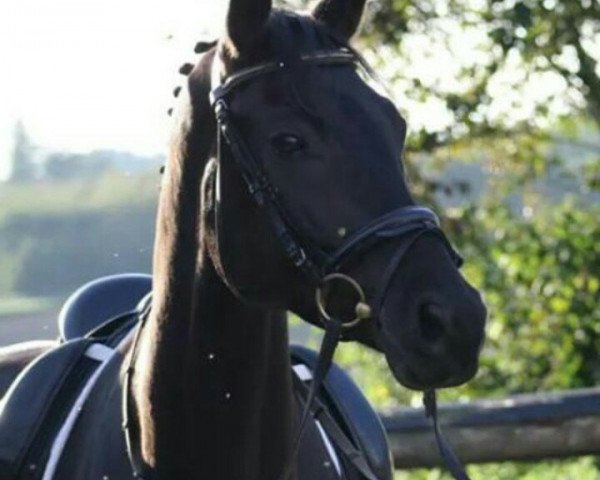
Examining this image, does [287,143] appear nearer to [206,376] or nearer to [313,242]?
[313,242]

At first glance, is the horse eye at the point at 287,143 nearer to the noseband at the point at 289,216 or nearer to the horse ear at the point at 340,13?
the noseband at the point at 289,216

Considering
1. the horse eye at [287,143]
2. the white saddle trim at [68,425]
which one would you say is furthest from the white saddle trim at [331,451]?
the horse eye at [287,143]

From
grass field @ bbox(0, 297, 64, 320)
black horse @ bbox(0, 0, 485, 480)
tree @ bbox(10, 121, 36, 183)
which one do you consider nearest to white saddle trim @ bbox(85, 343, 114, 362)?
black horse @ bbox(0, 0, 485, 480)

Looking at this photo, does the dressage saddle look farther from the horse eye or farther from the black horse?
the horse eye

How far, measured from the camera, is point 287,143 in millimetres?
3455

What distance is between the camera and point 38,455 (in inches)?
158

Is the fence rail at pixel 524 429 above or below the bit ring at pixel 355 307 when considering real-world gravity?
below

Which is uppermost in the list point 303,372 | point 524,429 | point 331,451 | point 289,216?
point 289,216

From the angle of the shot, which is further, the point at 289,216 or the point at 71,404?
the point at 71,404

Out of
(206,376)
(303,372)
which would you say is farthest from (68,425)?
(303,372)

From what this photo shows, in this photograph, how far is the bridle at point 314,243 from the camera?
3.32 m

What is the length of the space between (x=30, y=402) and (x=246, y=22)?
1.06 meters

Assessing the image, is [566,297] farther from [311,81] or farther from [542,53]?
[311,81]

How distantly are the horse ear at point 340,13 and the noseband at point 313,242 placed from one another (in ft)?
0.47
